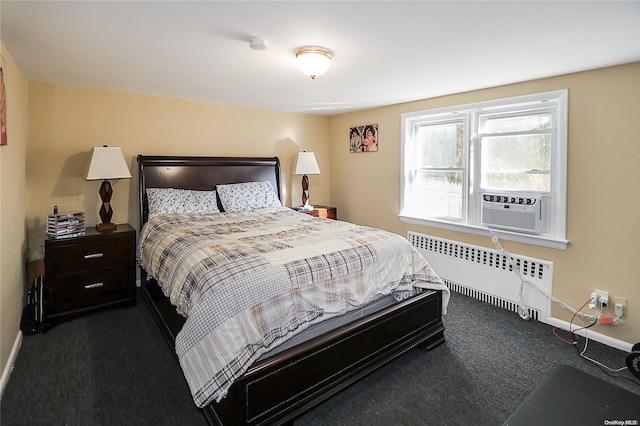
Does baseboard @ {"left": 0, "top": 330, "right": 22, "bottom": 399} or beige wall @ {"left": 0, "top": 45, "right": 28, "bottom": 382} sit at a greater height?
beige wall @ {"left": 0, "top": 45, "right": 28, "bottom": 382}

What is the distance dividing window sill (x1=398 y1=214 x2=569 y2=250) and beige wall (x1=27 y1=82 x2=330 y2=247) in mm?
2257

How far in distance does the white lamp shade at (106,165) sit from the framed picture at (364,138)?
9.66ft

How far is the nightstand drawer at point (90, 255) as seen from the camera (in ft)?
9.37

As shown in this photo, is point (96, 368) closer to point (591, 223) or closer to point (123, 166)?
point (123, 166)

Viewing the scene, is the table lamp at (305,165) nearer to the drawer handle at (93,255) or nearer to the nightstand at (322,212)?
the nightstand at (322,212)

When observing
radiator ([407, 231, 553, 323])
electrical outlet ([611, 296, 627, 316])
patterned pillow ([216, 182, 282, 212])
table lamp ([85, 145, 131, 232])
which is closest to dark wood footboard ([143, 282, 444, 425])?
radiator ([407, 231, 553, 323])

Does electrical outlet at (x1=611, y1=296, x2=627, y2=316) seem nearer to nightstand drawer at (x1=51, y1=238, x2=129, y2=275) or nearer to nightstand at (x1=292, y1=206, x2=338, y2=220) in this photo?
nightstand at (x1=292, y1=206, x2=338, y2=220)

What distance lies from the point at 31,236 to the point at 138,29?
7.99 feet

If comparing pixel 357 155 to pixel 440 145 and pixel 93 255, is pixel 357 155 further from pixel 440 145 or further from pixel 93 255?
pixel 93 255

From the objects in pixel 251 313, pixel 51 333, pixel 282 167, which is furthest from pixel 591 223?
pixel 51 333

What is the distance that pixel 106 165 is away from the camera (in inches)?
125

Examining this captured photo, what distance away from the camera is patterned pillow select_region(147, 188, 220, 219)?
136 inches

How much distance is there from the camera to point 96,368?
226cm

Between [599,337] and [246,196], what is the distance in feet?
11.7
